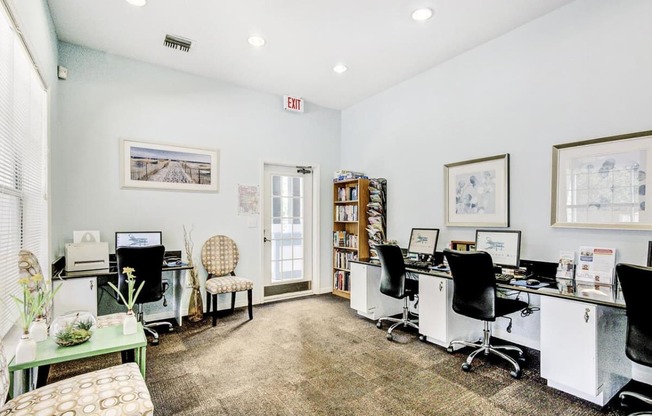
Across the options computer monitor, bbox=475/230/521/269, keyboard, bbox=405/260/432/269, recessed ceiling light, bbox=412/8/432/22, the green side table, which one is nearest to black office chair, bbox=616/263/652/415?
computer monitor, bbox=475/230/521/269

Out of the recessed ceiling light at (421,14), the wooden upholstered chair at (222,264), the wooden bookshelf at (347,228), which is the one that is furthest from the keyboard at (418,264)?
the recessed ceiling light at (421,14)

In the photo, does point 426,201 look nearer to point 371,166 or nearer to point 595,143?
point 371,166

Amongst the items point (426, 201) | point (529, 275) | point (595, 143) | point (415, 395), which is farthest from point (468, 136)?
point (415, 395)

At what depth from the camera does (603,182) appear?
2.66 meters

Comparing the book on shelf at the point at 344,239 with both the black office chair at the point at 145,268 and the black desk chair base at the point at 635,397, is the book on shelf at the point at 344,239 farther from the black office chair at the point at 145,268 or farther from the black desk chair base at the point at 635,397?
the black desk chair base at the point at 635,397

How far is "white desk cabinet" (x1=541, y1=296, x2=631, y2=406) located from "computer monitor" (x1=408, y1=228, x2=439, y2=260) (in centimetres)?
150

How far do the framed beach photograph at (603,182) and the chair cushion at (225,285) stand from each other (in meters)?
3.28

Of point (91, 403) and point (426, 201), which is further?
point (426, 201)

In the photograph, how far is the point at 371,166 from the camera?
4.99 meters

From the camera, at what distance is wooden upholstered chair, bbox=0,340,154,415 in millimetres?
1377

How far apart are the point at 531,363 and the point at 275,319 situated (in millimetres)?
2689

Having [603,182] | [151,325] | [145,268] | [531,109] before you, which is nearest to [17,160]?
[145,268]

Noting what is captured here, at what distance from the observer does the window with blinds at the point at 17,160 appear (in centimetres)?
184

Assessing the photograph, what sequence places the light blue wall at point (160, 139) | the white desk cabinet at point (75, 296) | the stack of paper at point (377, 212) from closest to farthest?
the white desk cabinet at point (75, 296) < the light blue wall at point (160, 139) < the stack of paper at point (377, 212)
